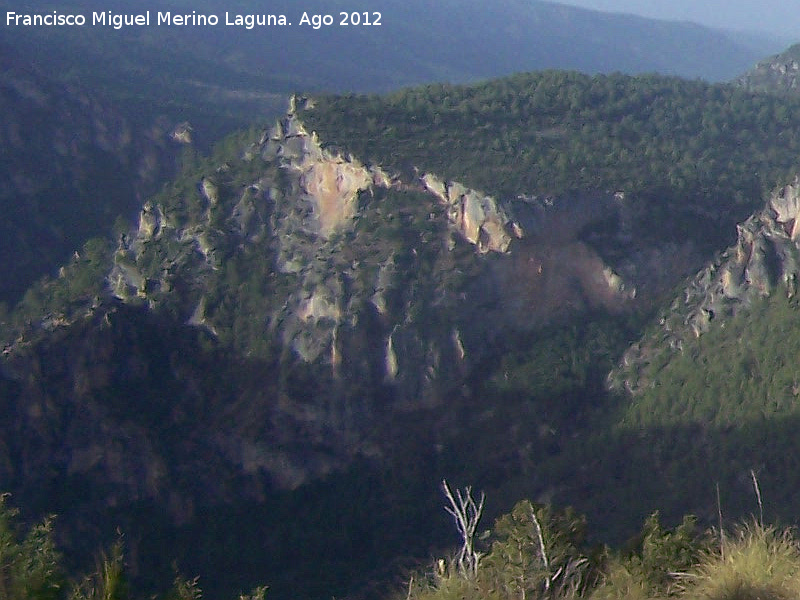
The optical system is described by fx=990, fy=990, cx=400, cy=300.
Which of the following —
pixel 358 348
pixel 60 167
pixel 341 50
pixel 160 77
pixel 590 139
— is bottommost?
pixel 358 348

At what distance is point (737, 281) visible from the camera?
27.6 m

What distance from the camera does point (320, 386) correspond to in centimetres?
3084

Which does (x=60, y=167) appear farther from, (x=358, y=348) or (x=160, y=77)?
(x=358, y=348)

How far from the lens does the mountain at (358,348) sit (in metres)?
28.6

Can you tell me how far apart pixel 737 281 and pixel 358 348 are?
11.4 metres

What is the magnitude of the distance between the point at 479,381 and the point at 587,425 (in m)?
3.73

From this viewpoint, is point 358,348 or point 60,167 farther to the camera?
point 60,167

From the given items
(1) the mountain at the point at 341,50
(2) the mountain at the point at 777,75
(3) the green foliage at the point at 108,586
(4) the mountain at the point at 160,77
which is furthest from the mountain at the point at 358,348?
(1) the mountain at the point at 341,50

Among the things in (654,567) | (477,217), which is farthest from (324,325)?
(654,567)

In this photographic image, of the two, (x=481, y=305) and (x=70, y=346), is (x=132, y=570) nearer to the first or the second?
(x=70, y=346)

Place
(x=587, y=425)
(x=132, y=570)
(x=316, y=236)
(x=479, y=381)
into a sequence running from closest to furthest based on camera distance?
(x=132, y=570) → (x=587, y=425) → (x=479, y=381) → (x=316, y=236)

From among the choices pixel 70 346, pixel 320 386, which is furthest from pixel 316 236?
pixel 70 346

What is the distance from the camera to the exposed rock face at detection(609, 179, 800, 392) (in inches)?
1044

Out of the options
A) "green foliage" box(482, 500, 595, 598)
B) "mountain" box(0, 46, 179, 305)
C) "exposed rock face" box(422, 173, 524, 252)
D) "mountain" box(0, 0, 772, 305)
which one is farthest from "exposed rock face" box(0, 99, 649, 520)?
"green foliage" box(482, 500, 595, 598)
